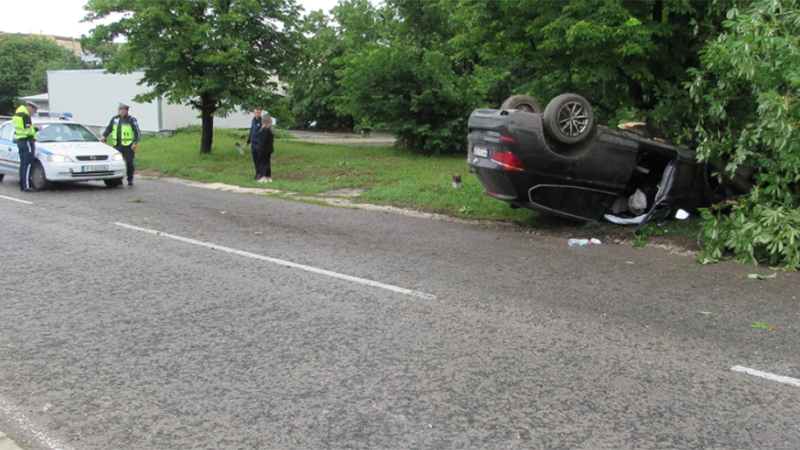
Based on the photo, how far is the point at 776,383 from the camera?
4.46m

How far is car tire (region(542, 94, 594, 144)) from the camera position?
877cm

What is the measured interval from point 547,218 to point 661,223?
184 centimetres

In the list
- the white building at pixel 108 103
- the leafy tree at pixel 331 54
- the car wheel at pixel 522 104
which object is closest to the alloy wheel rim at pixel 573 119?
the car wheel at pixel 522 104

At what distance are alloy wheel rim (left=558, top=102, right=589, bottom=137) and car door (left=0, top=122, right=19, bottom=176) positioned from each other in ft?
39.3

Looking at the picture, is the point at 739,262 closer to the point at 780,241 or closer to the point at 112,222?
the point at 780,241

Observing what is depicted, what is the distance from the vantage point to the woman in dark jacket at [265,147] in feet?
52.8

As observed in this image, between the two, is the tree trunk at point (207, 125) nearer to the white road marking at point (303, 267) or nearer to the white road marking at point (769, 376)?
the white road marking at point (303, 267)

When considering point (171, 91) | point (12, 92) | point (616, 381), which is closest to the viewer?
point (616, 381)

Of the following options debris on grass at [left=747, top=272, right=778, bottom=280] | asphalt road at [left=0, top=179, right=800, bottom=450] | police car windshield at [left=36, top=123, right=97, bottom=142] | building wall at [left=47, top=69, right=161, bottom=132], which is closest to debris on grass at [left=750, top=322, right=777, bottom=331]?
asphalt road at [left=0, top=179, right=800, bottom=450]

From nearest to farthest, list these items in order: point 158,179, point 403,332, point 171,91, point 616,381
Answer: point 616,381 < point 403,332 < point 158,179 < point 171,91

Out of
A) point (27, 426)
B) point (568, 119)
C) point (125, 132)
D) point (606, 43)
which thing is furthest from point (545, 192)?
point (125, 132)

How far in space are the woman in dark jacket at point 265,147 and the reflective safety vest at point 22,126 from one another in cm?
488

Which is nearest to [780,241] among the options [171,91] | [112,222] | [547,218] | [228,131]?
[547,218]

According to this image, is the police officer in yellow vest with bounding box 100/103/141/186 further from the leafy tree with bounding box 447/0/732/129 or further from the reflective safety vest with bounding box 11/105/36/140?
the leafy tree with bounding box 447/0/732/129
